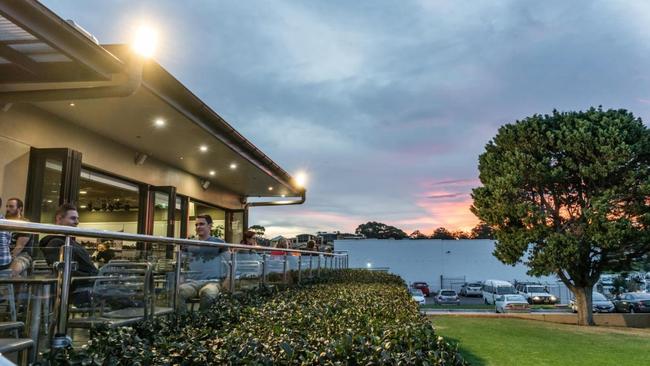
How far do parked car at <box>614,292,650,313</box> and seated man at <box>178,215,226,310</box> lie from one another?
115 feet

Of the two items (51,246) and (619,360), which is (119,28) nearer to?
(51,246)

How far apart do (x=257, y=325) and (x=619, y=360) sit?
41.9 feet

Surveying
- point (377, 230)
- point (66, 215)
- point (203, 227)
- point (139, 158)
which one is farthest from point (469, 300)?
point (377, 230)

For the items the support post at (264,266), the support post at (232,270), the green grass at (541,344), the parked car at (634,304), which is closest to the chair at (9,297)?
the support post at (232,270)

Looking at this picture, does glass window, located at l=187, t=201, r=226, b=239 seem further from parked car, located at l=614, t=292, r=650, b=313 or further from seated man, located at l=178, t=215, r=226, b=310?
parked car, located at l=614, t=292, r=650, b=313

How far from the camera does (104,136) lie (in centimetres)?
1166

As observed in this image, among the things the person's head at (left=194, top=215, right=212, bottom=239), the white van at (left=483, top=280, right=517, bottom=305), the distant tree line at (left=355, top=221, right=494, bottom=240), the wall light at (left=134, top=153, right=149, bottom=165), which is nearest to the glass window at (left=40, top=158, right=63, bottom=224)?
the wall light at (left=134, top=153, right=149, bottom=165)

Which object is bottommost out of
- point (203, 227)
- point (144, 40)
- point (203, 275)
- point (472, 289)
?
point (472, 289)

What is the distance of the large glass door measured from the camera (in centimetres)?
945

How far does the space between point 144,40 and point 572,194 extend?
20.6 meters

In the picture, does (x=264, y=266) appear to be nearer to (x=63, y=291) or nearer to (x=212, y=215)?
(x=63, y=291)

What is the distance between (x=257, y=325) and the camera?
3.35 meters

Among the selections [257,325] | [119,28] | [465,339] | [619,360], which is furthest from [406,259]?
[257,325]

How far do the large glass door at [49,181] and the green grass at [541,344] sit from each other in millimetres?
8336
